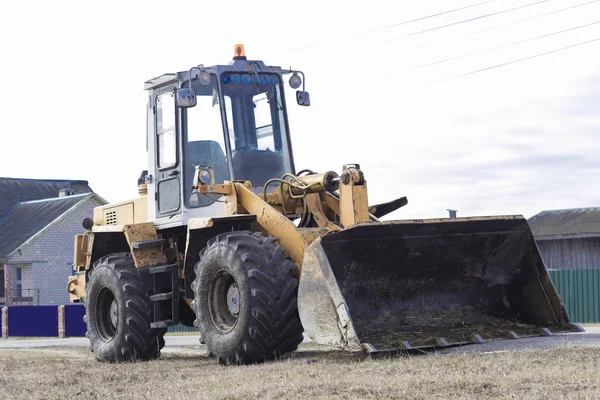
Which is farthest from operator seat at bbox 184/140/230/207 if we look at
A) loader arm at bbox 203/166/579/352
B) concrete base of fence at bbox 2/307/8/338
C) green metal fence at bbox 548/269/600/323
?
concrete base of fence at bbox 2/307/8/338

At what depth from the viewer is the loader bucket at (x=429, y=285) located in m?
9.78

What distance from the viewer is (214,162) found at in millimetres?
12141

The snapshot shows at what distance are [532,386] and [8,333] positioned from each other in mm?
30199

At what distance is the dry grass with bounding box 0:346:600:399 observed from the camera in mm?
7426

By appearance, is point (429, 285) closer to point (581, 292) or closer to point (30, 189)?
point (581, 292)

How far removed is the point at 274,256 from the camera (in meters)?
10.2

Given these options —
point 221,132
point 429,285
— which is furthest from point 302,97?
point 429,285

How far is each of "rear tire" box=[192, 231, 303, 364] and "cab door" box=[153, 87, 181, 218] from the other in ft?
6.40

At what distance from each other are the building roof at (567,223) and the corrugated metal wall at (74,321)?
1690 cm

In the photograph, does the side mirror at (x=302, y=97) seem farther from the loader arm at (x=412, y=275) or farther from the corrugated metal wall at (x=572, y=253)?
the corrugated metal wall at (x=572, y=253)

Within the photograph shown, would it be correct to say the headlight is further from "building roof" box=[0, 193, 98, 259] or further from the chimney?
the chimney

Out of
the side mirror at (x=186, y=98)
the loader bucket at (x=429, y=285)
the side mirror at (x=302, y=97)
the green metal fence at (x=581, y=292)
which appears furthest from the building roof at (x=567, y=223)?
the side mirror at (x=186, y=98)

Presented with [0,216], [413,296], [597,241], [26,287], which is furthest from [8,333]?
[413,296]

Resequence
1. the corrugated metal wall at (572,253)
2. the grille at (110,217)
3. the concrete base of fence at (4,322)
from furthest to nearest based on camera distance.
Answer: the corrugated metal wall at (572,253) < the concrete base of fence at (4,322) < the grille at (110,217)
